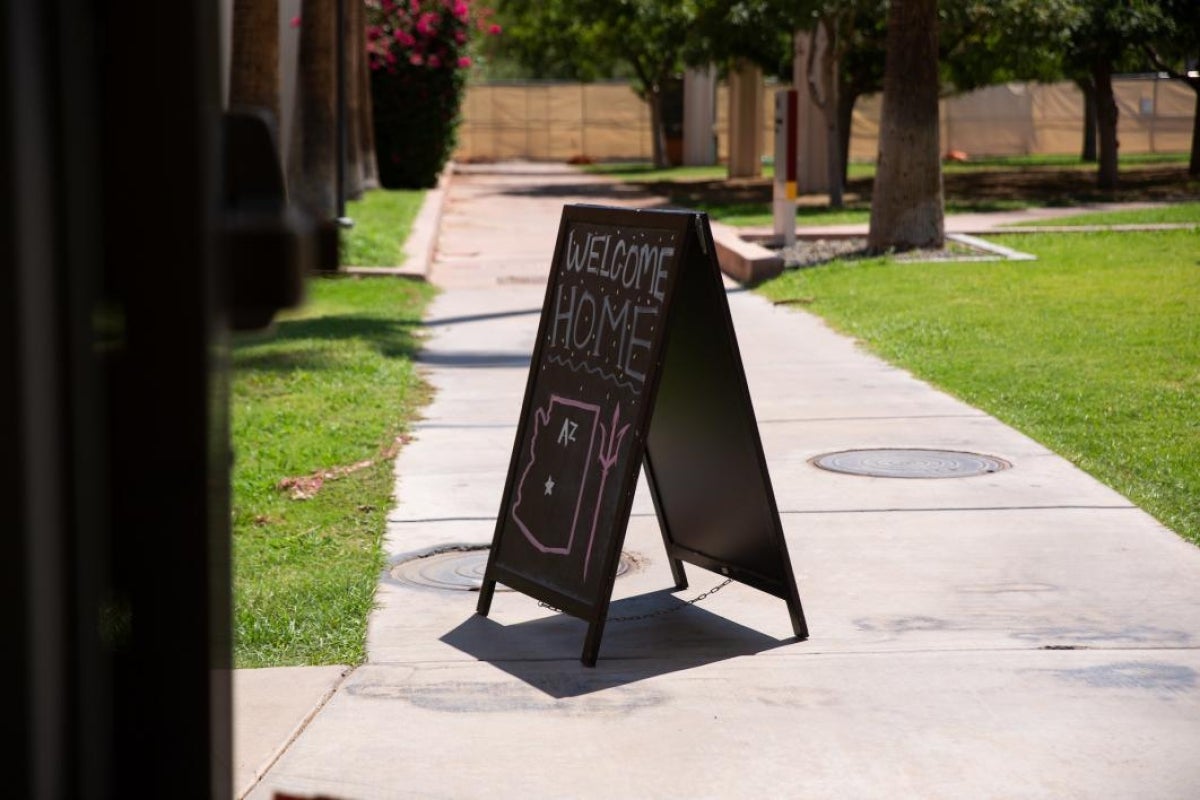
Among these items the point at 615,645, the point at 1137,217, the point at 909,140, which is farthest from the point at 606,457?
the point at 1137,217

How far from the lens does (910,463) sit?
7.67 meters

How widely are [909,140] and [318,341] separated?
302 inches

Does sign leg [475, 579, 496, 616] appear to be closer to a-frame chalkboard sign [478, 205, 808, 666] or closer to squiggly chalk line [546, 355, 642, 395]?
a-frame chalkboard sign [478, 205, 808, 666]

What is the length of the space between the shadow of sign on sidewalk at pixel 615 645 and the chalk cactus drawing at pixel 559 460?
29 centimetres

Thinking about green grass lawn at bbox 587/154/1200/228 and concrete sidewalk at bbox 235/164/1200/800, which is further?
green grass lawn at bbox 587/154/1200/228

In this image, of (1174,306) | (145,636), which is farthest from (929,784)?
(1174,306)

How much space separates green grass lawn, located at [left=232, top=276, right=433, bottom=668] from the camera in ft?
17.3

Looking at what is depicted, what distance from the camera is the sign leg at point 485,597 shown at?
5441 millimetres

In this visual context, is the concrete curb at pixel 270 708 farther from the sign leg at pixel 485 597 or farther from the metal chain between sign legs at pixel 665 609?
the metal chain between sign legs at pixel 665 609

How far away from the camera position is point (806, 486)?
7273mm

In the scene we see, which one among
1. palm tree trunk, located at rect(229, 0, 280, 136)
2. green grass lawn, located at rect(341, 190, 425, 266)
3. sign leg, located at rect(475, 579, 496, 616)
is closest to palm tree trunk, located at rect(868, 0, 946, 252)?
green grass lawn, located at rect(341, 190, 425, 266)

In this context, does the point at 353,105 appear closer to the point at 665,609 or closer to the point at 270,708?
the point at 665,609

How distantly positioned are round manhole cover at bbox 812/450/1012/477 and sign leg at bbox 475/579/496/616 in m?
2.51

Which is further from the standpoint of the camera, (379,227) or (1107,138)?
(1107,138)
